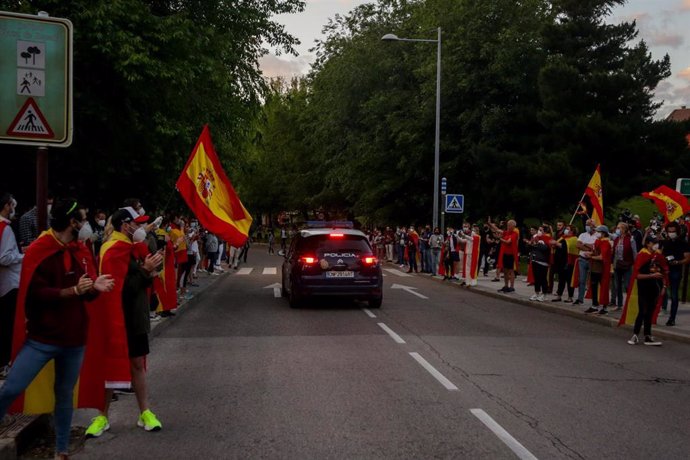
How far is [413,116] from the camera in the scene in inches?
1570

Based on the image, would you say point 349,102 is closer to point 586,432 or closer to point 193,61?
point 193,61

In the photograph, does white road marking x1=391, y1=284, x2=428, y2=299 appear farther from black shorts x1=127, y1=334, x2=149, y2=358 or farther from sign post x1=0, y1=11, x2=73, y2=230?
sign post x1=0, y1=11, x2=73, y2=230

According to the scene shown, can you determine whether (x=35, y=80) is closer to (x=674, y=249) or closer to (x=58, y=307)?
(x=58, y=307)

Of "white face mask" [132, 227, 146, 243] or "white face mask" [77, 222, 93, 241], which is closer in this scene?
"white face mask" [77, 222, 93, 241]

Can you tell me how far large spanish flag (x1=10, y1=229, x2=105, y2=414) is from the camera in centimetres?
515

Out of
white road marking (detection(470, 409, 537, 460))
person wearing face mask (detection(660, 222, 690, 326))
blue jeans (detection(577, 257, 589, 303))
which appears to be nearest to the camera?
white road marking (detection(470, 409, 537, 460))

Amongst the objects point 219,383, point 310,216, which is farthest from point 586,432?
point 310,216

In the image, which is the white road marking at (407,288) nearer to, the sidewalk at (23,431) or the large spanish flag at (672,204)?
the large spanish flag at (672,204)

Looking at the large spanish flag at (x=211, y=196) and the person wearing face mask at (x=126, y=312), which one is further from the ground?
the large spanish flag at (x=211, y=196)

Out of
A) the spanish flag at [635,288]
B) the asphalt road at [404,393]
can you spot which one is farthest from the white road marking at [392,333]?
the spanish flag at [635,288]

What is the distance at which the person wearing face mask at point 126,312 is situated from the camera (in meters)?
6.05

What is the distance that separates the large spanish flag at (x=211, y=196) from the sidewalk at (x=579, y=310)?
23.5ft

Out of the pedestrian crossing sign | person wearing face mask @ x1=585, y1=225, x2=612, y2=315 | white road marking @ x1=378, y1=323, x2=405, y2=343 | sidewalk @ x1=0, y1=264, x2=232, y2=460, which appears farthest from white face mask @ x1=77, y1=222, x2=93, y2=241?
the pedestrian crossing sign

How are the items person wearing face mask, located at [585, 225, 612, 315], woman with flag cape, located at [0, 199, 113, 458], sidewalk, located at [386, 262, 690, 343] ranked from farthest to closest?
1. person wearing face mask, located at [585, 225, 612, 315]
2. sidewalk, located at [386, 262, 690, 343]
3. woman with flag cape, located at [0, 199, 113, 458]
